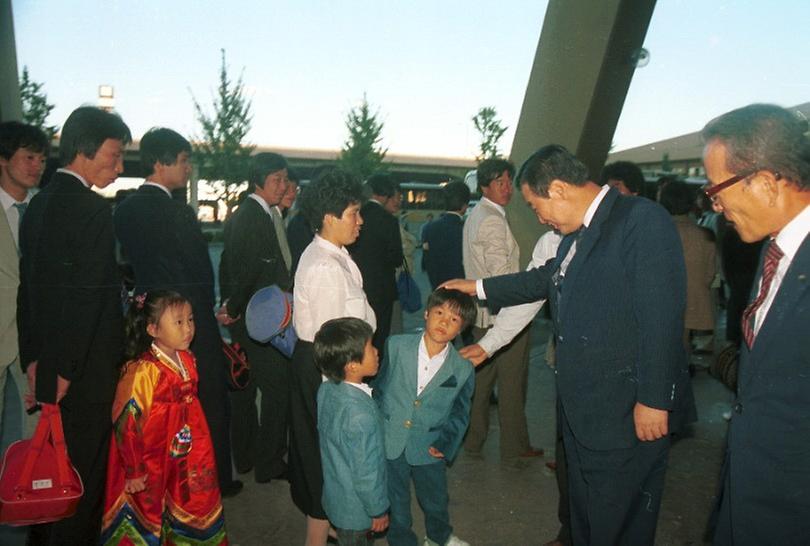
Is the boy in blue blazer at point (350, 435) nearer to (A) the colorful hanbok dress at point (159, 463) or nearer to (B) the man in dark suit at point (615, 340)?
(A) the colorful hanbok dress at point (159, 463)

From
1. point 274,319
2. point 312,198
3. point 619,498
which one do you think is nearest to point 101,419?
point 274,319

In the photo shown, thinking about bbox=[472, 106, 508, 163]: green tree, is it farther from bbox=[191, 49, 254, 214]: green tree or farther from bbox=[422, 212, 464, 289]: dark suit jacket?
bbox=[422, 212, 464, 289]: dark suit jacket

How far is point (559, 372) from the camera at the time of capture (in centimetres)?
266

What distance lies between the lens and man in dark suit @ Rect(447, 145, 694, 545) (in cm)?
237

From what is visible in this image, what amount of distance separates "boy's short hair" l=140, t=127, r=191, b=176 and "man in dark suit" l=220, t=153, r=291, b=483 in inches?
30.7

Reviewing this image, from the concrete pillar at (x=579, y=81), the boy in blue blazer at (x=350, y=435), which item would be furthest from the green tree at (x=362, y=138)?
the boy in blue blazer at (x=350, y=435)

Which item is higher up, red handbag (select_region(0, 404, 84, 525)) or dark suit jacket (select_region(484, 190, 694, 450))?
dark suit jacket (select_region(484, 190, 694, 450))

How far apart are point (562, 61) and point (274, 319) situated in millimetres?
5323

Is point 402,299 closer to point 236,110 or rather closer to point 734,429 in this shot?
point 734,429

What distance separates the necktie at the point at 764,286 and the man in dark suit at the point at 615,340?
34 cm

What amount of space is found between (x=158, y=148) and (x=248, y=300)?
117cm

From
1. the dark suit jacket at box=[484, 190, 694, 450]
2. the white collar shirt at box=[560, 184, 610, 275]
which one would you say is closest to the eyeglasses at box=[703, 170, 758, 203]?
the dark suit jacket at box=[484, 190, 694, 450]

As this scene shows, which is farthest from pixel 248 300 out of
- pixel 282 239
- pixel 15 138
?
pixel 15 138

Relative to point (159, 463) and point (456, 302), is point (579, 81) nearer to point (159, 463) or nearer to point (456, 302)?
point (456, 302)
